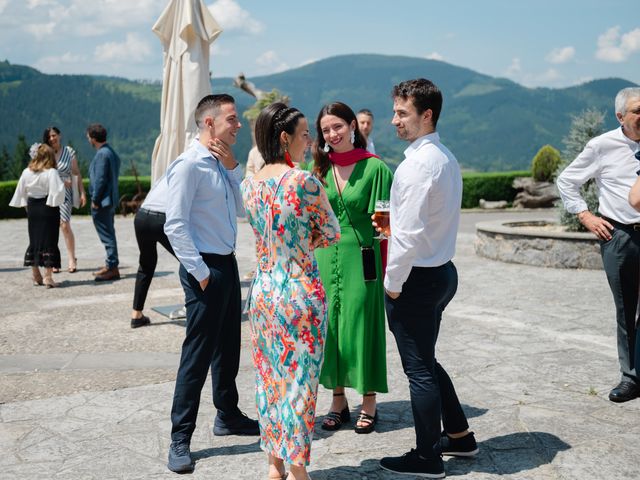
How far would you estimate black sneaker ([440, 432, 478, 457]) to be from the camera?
3.83 metres

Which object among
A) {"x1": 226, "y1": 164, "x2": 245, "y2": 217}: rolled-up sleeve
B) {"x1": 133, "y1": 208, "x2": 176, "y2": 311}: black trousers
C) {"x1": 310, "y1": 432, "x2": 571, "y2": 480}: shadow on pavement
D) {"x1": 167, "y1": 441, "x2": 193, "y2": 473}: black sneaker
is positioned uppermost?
{"x1": 226, "y1": 164, "x2": 245, "y2": 217}: rolled-up sleeve

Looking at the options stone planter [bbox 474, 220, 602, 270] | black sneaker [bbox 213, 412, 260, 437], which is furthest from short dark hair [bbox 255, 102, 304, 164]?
stone planter [bbox 474, 220, 602, 270]

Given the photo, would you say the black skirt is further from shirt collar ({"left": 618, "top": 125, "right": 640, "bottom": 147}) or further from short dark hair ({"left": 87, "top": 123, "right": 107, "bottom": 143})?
shirt collar ({"left": 618, "top": 125, "right": 640, "bottom": 147})

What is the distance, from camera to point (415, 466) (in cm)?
358

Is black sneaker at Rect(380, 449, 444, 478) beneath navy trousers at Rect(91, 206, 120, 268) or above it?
beneath

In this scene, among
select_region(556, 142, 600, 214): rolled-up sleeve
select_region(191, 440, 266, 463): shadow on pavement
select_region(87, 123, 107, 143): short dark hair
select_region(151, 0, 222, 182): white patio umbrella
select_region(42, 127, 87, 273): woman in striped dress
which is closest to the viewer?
select_region(191, 440, 266, 463): shadow on pavement

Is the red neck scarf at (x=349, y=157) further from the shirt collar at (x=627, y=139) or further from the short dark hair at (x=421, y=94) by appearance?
the shirt collar at (x=627, y=139)

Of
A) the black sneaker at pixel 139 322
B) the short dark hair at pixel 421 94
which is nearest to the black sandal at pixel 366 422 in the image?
the short dark hair at pixel 421 94

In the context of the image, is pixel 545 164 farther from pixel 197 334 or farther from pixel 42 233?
pixel 197 334

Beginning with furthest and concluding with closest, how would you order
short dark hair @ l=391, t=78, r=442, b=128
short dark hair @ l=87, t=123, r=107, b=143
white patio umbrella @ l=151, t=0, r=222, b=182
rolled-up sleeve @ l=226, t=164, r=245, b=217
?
short dark hair @ l=87, t=123, r=107, b=143 → white patio umbrella @ l=151, t=0, r=222, b=182 → rolled-up sleeve @ l=226, t=164, r=245, b=217 → short dark hair @ l=391, t=78, r=442, b=128

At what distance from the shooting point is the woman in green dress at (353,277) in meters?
4.24

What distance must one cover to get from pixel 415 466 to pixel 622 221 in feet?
7.80

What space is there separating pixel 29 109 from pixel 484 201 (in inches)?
6764

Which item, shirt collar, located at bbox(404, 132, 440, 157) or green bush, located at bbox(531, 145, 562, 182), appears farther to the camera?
green bush, located at bbox(531, 145, 562, 182)
